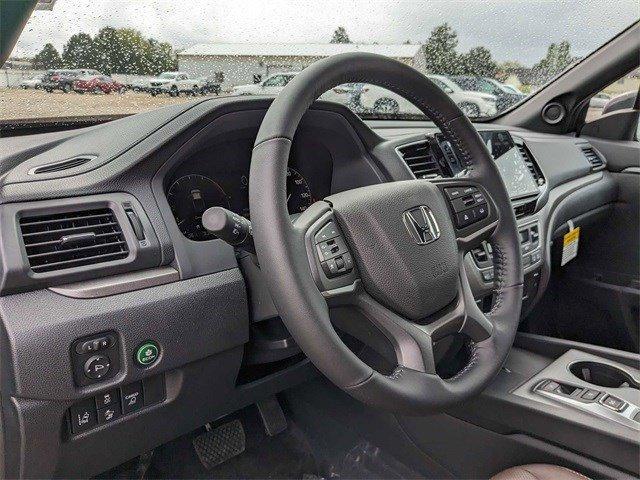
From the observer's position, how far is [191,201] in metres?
1.40

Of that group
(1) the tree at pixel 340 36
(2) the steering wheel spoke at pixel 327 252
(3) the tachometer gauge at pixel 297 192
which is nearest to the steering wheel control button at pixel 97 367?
(2) the steering wheel spoke at pixel 327 252

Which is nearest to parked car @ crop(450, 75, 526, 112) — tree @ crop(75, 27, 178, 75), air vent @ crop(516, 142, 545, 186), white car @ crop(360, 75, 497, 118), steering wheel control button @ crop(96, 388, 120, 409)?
white car @ crop(360, 75, 497, 118)

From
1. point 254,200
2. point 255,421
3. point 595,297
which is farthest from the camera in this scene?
point 595,297

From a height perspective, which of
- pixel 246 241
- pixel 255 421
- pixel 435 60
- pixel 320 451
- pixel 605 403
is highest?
pixel 435 60

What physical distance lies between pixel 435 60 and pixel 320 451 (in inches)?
54.5

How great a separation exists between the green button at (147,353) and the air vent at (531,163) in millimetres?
1641

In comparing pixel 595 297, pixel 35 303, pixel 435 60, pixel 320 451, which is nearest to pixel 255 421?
pixel 320 451

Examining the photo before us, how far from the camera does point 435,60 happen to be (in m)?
2.04

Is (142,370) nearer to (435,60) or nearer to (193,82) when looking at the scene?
(193,82)

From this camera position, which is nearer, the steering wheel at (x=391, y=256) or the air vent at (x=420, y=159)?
the steering wheel at (x=391, y=256)

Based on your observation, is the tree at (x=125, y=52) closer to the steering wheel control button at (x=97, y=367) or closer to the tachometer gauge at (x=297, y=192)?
the tachometer gauge at (x=297, y=192)

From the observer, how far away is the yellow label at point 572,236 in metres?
2.42

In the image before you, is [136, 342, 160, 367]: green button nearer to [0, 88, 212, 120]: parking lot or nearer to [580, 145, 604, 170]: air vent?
[0, 88, 212, 120]: parking lot

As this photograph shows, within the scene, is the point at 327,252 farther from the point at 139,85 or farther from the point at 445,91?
the point at 139,85
